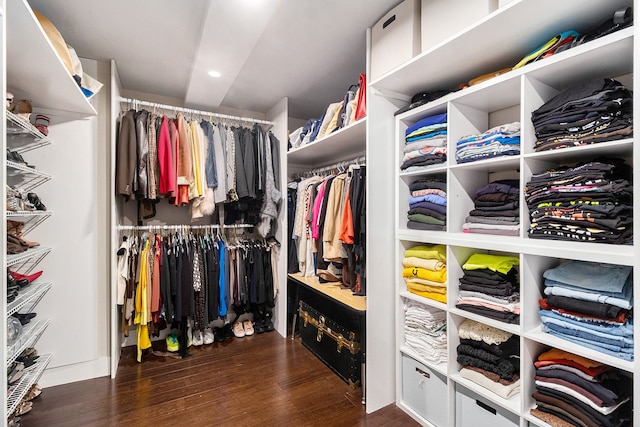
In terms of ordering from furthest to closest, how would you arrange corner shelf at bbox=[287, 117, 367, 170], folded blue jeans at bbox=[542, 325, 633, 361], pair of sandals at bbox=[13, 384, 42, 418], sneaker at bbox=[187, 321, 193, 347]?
sneaker at bbox=[187, 321, 193, 347], corner shelf at bbox=[287, 117, 367, 170], pair of sandals at bbox=[13, 384, 42, 418], folded blue jeans at bbox=[542, 325, 633, 361]

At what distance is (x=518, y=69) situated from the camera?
1347 mm

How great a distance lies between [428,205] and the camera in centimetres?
182

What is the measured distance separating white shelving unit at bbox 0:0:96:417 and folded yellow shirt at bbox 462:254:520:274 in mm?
1926

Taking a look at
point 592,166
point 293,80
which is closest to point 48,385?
point 293,80

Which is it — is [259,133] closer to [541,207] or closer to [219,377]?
[219,377]

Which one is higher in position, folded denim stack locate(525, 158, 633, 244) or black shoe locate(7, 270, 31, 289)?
folded denim stack locate(525, 158, 633, 244)

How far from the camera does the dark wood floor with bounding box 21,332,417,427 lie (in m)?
1.84

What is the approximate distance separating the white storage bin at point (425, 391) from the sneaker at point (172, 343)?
6.60 feet

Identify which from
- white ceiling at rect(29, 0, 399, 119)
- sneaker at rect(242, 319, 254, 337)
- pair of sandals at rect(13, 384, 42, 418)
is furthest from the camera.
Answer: sneaker at rect(242, 319, 254, 337)

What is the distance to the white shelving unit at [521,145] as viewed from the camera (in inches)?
45.3

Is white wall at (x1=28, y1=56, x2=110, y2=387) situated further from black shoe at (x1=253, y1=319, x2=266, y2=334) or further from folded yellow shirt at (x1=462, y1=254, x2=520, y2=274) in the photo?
folded yellow shirt at (x1=462, y1=254, x2=520, y2=274)

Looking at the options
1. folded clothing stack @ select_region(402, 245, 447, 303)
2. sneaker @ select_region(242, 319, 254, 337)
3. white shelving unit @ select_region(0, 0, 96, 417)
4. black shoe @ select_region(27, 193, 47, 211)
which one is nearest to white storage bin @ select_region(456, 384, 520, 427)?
folded clothing stack @ select_region(402, 245, 447, 303)

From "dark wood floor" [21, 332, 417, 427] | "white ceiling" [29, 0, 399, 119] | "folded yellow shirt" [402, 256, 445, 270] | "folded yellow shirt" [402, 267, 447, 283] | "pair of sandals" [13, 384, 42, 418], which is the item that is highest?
"white ceiling" [29, 0, 399, 119]

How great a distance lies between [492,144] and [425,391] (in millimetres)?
1442
